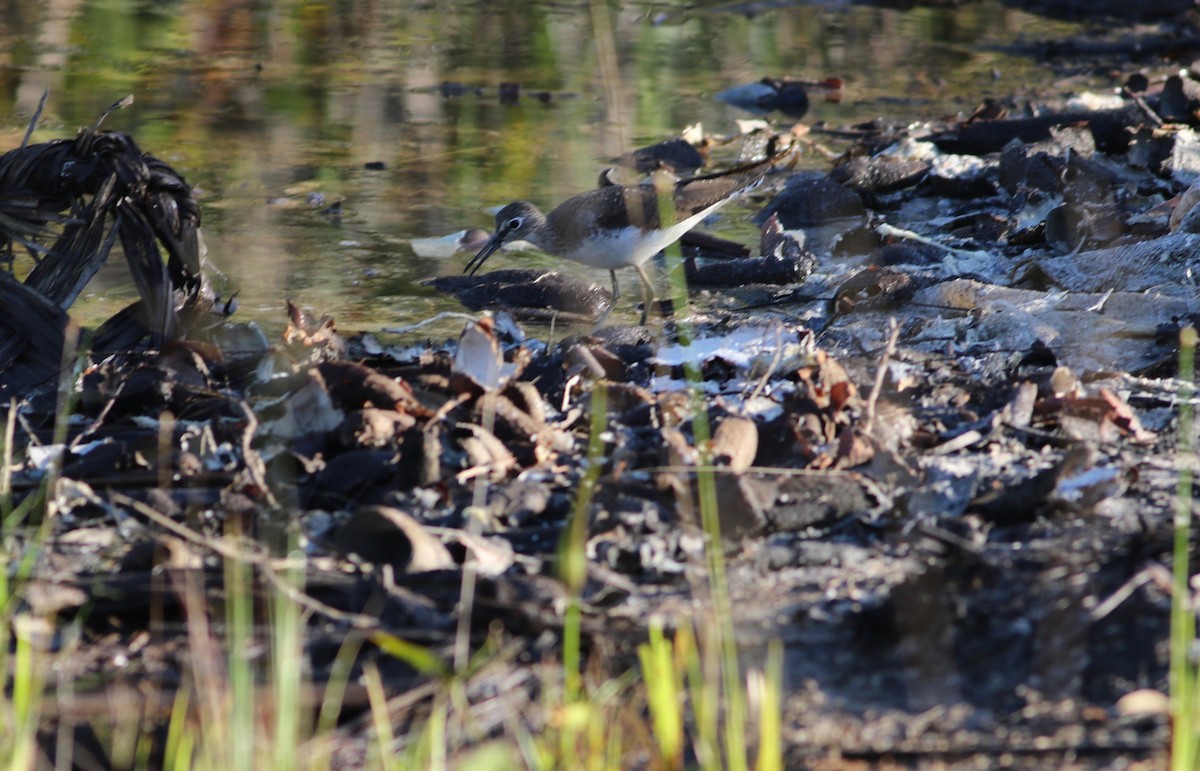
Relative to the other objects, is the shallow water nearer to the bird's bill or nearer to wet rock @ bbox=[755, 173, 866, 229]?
the bird's bill

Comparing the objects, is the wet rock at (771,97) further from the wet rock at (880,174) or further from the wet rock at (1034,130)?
the wet rock at (880,174)

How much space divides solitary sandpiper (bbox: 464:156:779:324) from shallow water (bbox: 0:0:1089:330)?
268mm

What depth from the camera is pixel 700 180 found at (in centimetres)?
616

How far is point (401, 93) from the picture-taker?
32.3 feet

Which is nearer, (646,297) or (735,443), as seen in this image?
(735,443)

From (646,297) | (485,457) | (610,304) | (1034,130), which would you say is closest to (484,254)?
(610,304)

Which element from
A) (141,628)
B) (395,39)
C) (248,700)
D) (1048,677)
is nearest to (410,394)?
(141,628)

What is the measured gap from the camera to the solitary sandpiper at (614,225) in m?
5.76

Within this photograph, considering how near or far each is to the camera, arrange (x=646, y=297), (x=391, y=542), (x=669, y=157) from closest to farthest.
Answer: (x=391, y=542) < (x=646, y=297) < (x=669, y=157)

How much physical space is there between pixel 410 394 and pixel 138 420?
82 centimetres

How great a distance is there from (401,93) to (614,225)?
4.53 m

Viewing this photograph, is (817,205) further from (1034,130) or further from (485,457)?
(485,457)

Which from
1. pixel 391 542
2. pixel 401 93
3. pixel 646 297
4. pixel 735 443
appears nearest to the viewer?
pixel 391 542

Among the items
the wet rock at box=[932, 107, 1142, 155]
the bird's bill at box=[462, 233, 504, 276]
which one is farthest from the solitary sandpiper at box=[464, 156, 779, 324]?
the wet rock at box=[932, 107, 1142, 155]
